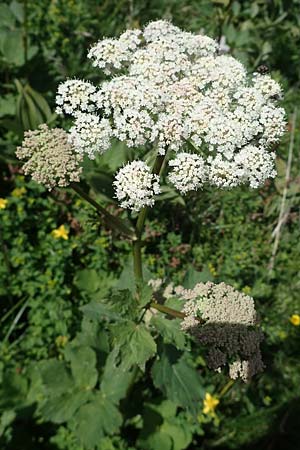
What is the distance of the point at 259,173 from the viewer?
8.95 ft

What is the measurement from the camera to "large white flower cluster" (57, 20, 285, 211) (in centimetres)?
269

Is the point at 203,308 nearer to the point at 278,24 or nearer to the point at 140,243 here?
the point at 140,243

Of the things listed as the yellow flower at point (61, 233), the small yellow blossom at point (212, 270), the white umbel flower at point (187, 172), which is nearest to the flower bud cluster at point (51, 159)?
the white umbel flower at point (187, 172)

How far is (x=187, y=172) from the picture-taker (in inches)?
105

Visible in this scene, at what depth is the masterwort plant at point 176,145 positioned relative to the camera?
2.62m

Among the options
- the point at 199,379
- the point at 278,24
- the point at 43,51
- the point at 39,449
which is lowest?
the point at 39,449

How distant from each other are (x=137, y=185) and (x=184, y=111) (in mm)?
579

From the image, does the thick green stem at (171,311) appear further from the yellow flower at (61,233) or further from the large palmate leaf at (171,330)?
the yellow flower at (61,233)

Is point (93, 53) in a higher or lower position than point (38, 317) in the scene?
higher

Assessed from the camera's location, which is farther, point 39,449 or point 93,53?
point 39,449

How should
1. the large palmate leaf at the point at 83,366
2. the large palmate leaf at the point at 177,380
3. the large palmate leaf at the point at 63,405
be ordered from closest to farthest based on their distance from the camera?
1. the large palmate leaf at the point at 177,380
2. the large palmate leaf at the point at 63,405
3. the large palmate leaf at the point at 83,366

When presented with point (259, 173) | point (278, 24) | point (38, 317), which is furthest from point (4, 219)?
point (278, 24)

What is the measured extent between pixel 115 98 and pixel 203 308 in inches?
51.0

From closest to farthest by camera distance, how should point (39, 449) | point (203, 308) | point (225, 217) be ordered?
point (203, 308)
point (39, 449)
point (225, 217)
